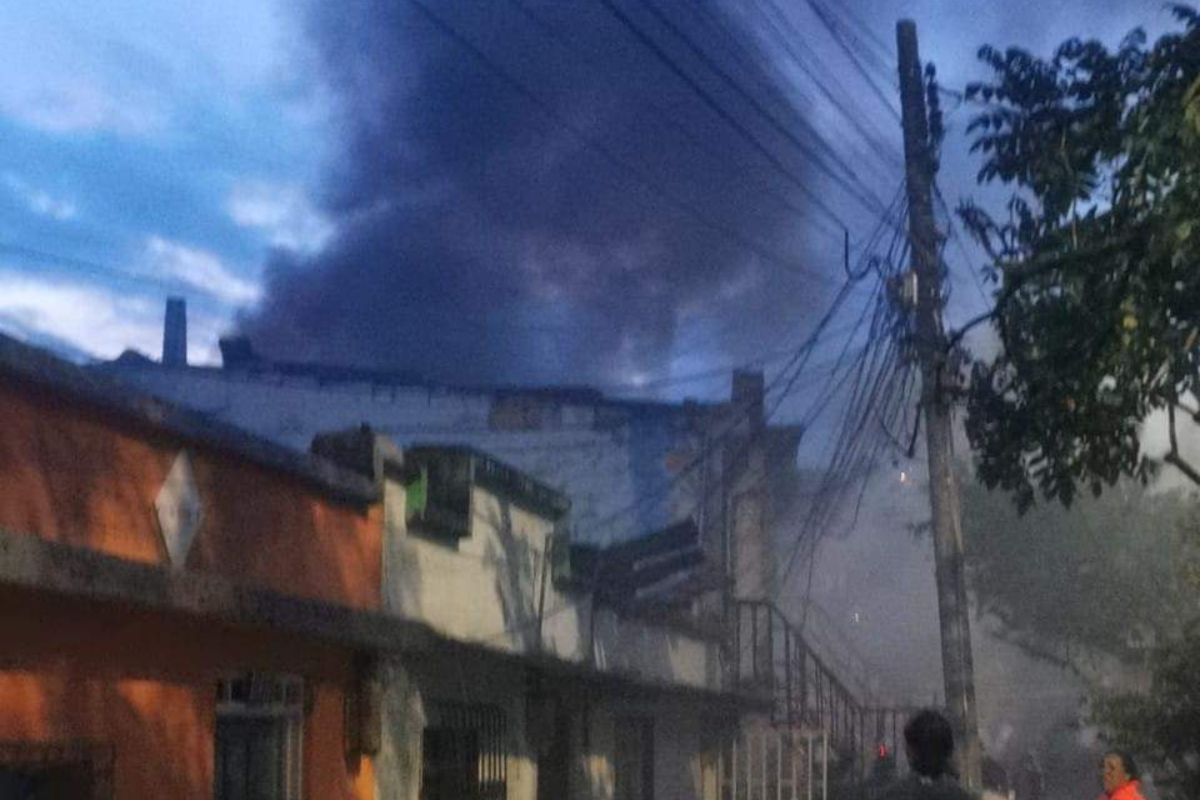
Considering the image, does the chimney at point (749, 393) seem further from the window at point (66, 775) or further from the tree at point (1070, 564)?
the window at point (66, 775)

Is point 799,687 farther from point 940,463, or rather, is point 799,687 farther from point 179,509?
point 179,509

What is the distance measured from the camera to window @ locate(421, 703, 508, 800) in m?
11.6

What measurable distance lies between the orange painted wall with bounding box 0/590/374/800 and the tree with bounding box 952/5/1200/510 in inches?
183

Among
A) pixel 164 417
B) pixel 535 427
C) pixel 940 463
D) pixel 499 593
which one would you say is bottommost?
pixel 499 593

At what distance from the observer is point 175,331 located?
2577 centimetres

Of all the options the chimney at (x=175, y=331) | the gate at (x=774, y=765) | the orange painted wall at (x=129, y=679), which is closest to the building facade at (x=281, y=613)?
the orange painted wall at (x=129, y=679)

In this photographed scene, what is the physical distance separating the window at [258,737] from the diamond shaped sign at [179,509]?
38.1 inches

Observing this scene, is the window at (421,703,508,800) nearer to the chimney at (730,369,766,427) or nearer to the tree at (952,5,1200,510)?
the tree at (952,5,1200,510)

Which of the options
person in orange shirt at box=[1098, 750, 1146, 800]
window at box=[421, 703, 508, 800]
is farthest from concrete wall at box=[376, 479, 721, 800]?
person in orange shirt at box=[1098, 750, 1146, 800]

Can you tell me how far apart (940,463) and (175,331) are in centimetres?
1557

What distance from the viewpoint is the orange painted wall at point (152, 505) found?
6949mm

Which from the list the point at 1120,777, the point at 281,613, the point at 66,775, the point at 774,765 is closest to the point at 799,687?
the point at 774,765

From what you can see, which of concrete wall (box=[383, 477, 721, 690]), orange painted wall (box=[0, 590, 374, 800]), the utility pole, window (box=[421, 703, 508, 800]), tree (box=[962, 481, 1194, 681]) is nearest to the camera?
orange painted wall (box=[0, 590, 374, 800])

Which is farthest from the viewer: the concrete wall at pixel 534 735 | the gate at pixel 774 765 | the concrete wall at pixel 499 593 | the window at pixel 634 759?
the gate at pixel 774 765
